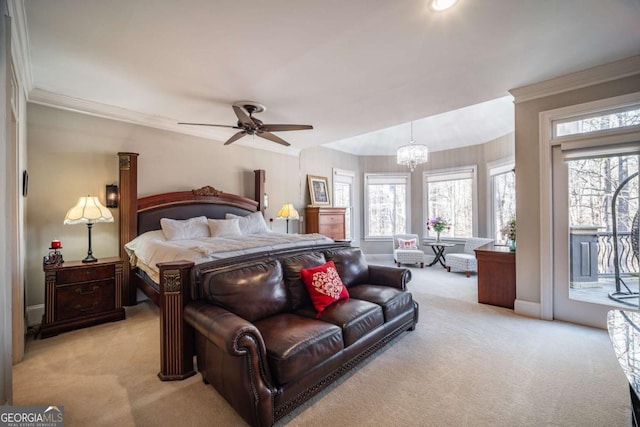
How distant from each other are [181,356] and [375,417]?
151 centimetres

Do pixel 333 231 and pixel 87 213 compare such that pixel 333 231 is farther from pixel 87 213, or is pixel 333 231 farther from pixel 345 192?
pixel 87 213

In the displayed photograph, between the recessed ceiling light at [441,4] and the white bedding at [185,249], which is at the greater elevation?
the recessed ceiling light at [441,4]

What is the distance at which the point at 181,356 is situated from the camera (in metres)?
2.10

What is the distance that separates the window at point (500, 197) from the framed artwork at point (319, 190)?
3682 mm

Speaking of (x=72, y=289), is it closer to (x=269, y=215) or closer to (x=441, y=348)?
(x=269, y=215)

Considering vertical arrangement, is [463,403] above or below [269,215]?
below

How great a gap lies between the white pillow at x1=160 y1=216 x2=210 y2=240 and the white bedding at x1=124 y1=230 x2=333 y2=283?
0.12 metres

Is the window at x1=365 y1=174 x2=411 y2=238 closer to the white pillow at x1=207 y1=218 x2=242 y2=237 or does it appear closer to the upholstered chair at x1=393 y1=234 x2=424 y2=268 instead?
the upholstered chair at x1=393 y1=234 x2=424 y2=268

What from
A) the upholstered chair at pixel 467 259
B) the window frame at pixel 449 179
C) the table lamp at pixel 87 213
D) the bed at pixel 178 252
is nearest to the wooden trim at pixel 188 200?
the bed at pixel 178 252

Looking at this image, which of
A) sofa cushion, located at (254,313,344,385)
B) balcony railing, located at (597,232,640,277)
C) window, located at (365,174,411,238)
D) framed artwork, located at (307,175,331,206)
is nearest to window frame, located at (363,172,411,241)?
window, located at (365,174,411,238)

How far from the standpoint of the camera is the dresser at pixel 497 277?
3.55 metres

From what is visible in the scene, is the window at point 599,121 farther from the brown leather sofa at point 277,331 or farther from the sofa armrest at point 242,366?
the sofa armrest at point 242,366

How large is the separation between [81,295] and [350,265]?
308cm

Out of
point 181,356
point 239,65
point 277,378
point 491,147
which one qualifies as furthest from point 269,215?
point 491,147
